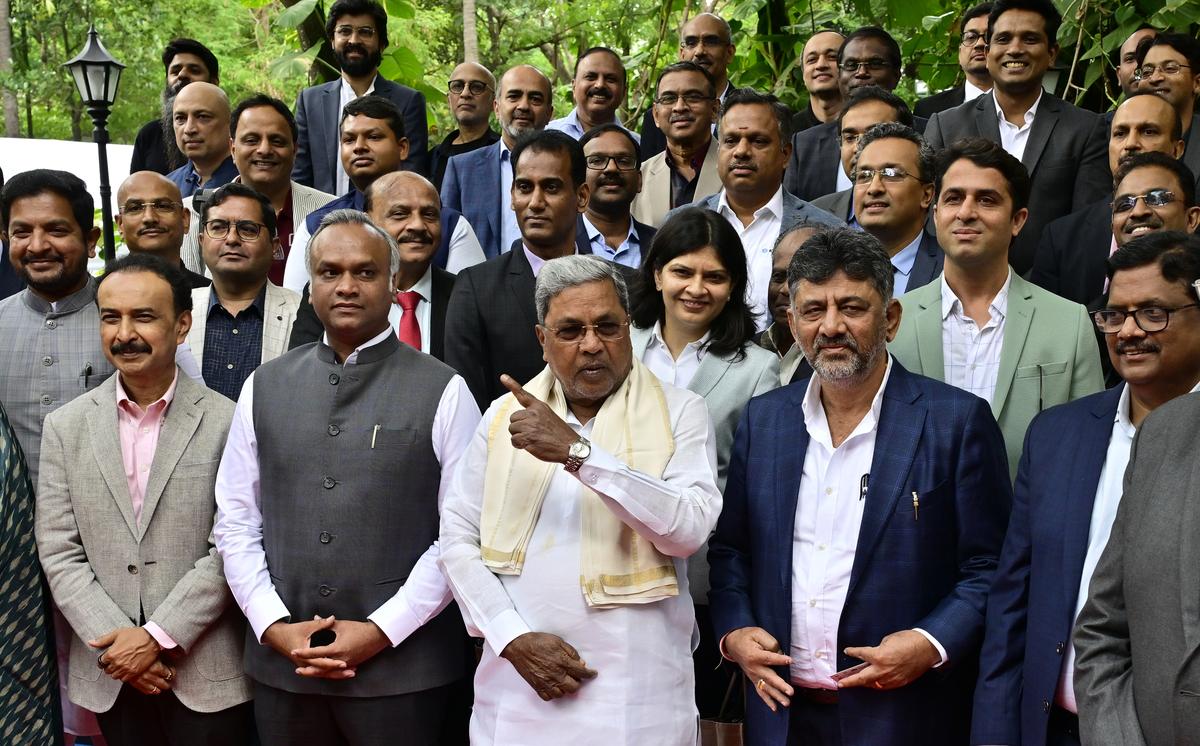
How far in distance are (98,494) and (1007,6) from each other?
15.2 feet

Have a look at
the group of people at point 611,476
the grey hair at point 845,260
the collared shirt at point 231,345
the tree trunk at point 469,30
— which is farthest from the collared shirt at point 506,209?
the tree trunk at point 469,30

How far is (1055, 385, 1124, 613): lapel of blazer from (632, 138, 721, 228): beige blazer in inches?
127

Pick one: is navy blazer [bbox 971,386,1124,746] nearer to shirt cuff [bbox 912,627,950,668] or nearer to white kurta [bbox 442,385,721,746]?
shirt cuff [bbox 912,627,950,668]

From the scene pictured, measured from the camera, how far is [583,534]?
337 cm

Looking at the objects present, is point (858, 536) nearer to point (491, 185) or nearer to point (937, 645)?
point (937, 645)

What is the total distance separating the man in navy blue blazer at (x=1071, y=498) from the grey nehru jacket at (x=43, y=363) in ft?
9.80

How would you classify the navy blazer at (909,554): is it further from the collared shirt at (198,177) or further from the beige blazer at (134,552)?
the collared shirt at (198,177)

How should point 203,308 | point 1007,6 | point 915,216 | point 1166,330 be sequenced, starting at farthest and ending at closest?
point 1007,6 < point 915,216 < point 203,308 < point 1166,330

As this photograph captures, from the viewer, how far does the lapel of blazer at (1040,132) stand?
5.70 m

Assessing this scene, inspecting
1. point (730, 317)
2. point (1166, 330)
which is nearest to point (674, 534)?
point (730, 317)

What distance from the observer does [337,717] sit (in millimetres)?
3701

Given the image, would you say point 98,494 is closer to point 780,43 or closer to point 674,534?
point 674,534

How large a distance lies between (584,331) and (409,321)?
1.50m

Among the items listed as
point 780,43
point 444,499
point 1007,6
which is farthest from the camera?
point 780,43
